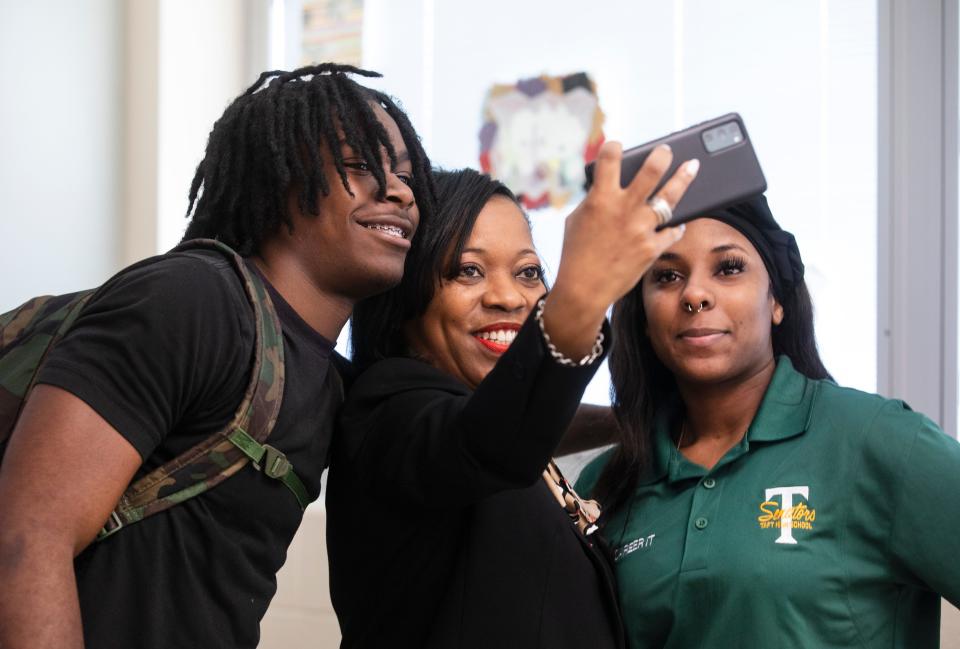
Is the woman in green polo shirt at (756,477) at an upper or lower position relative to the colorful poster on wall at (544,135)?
lower

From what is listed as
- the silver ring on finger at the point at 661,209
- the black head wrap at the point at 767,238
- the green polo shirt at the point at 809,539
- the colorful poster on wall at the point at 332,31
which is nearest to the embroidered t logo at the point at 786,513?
the green polo shirt at the point at 809,539

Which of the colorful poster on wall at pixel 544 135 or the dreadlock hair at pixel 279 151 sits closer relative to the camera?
the dreadlock hair at pixel 279 151

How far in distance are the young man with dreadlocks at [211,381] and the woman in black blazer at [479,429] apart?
3.9 inches

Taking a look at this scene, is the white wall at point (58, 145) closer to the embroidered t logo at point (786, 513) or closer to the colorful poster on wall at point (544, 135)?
the colorful poster on wall at point (544, 135)

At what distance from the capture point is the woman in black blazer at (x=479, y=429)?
978mm

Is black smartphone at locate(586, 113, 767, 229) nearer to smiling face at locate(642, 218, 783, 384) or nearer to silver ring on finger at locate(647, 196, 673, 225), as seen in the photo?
silver ring on finger at locate(647, 196, 673, 225)

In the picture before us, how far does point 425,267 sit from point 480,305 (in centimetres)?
9

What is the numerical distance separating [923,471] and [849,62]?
1.37 meters

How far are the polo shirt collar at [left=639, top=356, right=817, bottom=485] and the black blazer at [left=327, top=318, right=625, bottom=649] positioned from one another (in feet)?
0.73

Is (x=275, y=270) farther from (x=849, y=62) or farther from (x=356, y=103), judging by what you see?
(x=849, y=62)

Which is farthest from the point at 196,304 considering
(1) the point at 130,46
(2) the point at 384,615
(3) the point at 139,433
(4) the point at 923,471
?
(1) the point at 130,46

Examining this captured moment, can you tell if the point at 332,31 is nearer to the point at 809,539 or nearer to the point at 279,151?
the point at 279,151

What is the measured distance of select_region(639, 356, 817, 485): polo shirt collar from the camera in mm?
1508

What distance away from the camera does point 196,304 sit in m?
1.10
